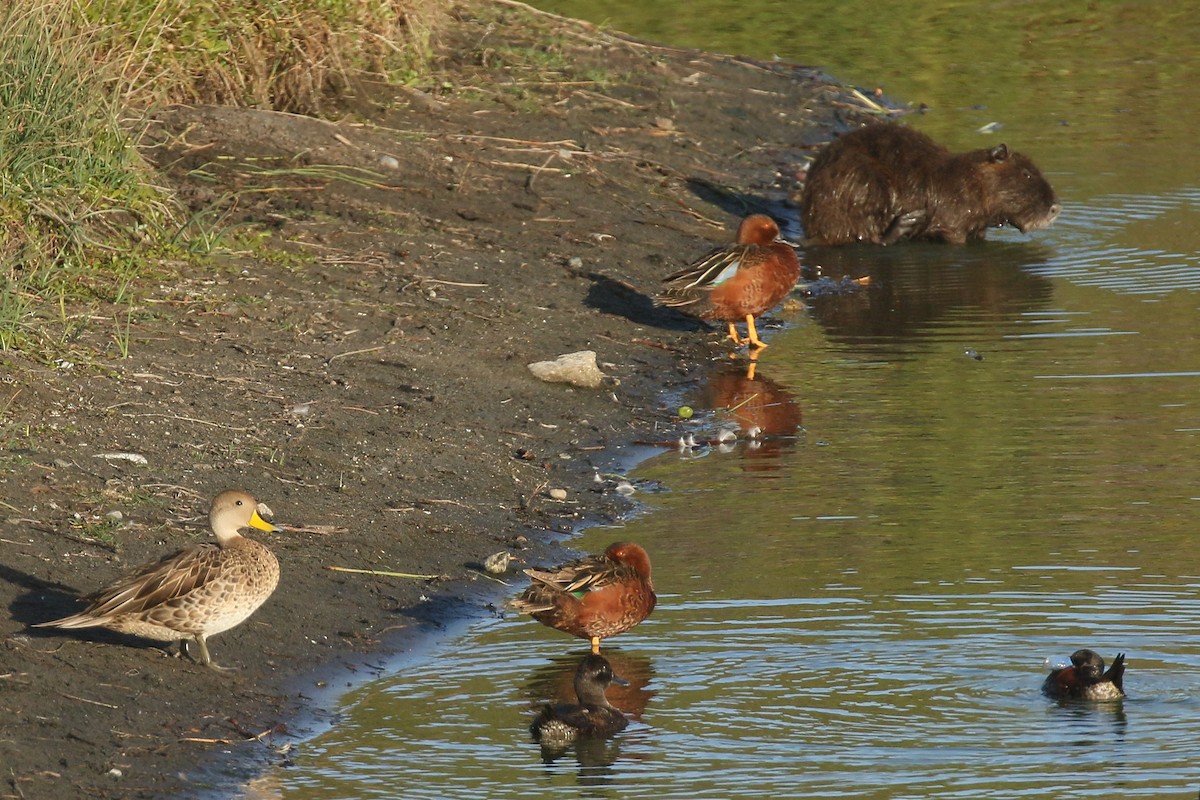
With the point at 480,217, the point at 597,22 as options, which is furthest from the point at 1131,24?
the point at 480,217

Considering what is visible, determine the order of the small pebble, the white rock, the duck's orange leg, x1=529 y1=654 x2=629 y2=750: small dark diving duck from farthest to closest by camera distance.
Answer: the duck's orange leg, the white rock, the small pebble, x1=529 y1=654 x2=629 y2=750: small dark diving duck

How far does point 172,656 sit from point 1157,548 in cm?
405

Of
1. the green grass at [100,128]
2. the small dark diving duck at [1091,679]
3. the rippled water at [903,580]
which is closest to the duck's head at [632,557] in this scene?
the rippled water at [903,580]

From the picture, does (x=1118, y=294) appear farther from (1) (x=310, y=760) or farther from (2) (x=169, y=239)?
(1) (x=310, y=760)

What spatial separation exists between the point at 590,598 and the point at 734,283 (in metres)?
4.42

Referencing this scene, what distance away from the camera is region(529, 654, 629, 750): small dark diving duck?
6184 mm

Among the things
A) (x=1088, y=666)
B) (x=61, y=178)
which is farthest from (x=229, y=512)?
(x=61, y=178)

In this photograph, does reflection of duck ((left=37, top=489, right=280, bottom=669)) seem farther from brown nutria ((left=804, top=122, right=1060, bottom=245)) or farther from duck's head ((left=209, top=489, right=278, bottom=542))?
brown nutria ((left=804, top=122, right=1060, bottom=245))

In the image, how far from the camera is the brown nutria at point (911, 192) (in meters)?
14.2

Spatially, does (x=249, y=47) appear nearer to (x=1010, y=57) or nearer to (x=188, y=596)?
(x=188, y=596)

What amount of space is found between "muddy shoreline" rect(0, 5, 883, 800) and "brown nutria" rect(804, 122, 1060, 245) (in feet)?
2.57

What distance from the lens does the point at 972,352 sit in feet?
36.6

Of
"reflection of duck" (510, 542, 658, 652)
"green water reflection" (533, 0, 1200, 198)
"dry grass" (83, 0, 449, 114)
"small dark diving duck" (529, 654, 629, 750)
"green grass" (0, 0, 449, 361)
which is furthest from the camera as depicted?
"green water reflection" (533, 0, 1200, 198)

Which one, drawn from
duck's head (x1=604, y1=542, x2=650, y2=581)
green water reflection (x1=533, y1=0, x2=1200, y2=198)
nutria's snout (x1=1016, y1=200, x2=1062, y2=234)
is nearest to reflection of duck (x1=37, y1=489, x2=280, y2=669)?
→ duck's head (x1=604, y1=542, x2=650, y2=581)
